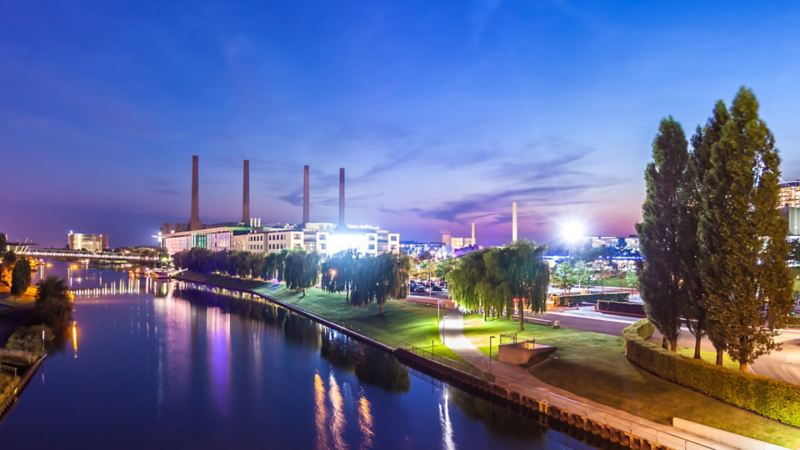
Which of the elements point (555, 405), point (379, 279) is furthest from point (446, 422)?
point (379, 279)

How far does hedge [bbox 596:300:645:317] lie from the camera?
5612 centimetres

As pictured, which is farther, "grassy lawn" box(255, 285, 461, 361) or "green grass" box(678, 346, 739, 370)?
"grassy lawn" box(255, 285, 461, 361)

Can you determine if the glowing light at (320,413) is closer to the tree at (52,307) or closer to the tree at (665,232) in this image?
the tree at (665,232)

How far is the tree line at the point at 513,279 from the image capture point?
1859 inches

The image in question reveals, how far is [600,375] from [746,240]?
35.9ft

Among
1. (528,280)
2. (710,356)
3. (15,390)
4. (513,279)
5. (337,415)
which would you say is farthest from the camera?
(513,279)

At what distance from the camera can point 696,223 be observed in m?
30.1

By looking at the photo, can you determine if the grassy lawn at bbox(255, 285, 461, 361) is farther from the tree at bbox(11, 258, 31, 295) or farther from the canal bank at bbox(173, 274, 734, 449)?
the tree at bbox(11, 258, 31, 295)

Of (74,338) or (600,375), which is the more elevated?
(600,375)

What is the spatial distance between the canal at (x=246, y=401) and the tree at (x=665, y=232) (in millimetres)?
9677

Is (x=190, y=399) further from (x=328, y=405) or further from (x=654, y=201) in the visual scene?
(x=654, y=201)

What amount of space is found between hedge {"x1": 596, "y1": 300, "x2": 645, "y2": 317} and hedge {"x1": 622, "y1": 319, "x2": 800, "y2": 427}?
2498 centimetres

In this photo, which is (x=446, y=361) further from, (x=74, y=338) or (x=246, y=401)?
(x=74, y=338)

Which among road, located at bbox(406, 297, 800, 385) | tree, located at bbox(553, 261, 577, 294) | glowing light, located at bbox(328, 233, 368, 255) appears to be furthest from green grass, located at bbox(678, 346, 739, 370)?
glowing light, located at bbox(328, 233, 368, 255)
